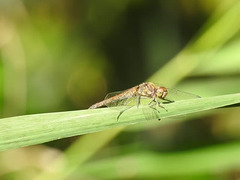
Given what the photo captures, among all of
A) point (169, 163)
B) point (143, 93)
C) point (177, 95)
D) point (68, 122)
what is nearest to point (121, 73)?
point (143, 93)

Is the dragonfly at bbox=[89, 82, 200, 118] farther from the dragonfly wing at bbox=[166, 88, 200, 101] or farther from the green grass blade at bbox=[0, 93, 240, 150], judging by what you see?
the green grass blade at bbox=[0, 93, 240, 150]

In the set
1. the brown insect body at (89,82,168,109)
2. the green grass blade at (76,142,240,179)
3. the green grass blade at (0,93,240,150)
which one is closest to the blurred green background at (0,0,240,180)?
the green grass blade at (76,142,240,179)

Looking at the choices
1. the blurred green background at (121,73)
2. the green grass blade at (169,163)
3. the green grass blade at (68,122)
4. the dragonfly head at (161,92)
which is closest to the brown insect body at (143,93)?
the dragonfly head at (161,92)

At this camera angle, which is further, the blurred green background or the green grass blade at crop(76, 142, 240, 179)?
the blurred green background

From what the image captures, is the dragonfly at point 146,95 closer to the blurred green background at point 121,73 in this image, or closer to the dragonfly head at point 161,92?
the dragonfly head at point 161,92

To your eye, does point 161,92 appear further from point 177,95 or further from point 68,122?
point 68,122

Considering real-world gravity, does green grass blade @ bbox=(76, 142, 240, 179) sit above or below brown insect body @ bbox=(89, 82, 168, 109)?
below

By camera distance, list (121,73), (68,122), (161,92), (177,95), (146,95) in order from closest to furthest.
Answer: (68,122), (177,95), (161,92), (146,95), (121,73)
